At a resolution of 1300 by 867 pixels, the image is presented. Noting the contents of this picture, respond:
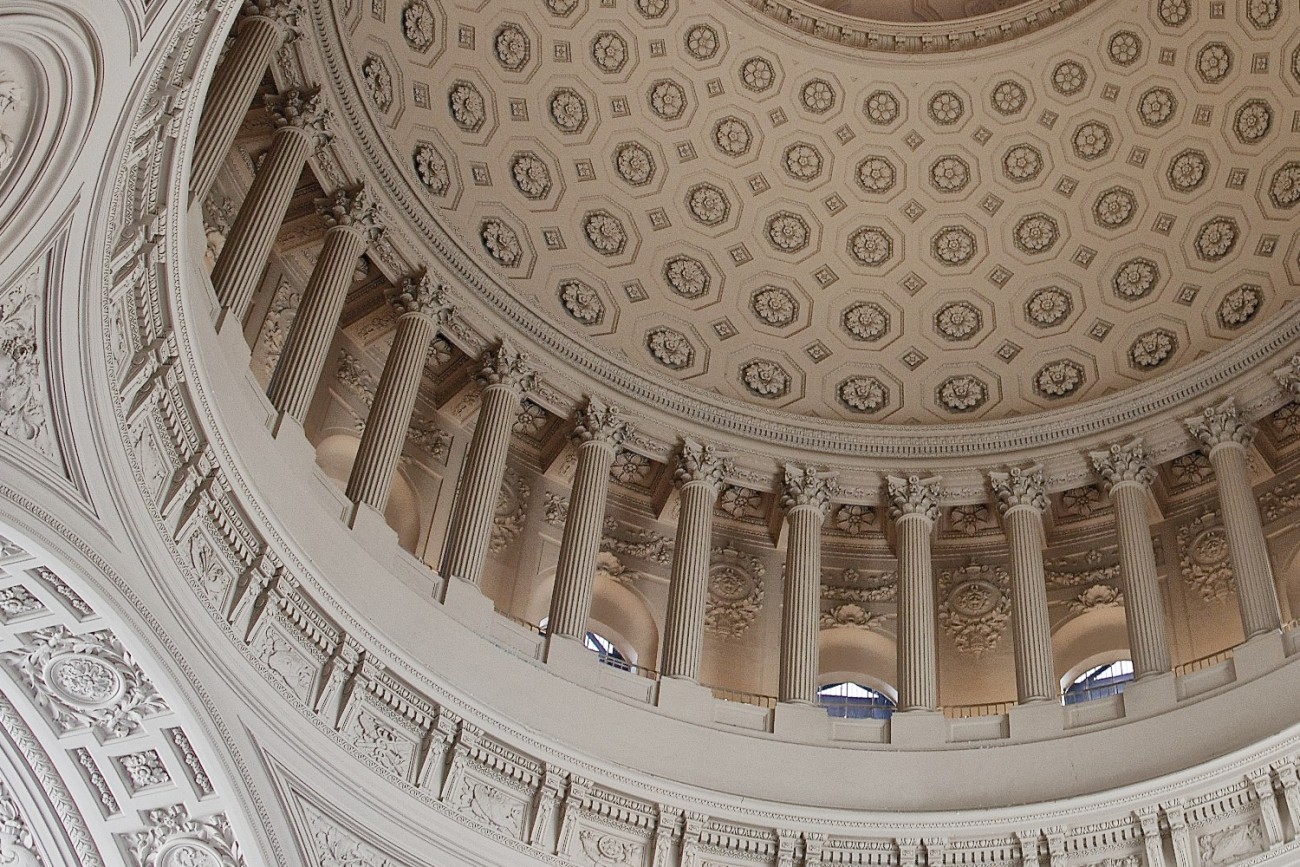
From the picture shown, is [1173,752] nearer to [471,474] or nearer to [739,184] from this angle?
[471,474]

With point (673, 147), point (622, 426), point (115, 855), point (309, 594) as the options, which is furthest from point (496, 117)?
point (115, 855)

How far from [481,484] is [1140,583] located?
816 cm

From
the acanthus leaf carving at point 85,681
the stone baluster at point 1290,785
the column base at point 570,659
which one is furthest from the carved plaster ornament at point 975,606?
the acanthus leaf carving at point 85,681

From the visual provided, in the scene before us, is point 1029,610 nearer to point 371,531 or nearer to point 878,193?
point 878,193

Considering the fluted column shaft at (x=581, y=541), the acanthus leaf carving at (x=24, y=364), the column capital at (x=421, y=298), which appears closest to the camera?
the acanthus leaf carving at (x=24, y=364)

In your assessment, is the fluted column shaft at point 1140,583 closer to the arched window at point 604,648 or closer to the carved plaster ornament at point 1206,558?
the carved plaster ornament at point 1206,558

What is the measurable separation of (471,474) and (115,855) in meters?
6.89

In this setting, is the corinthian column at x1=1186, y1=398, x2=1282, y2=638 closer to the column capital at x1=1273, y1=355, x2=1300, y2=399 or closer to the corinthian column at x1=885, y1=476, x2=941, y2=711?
the column capital at x1=1273, y1=355, x2=1300, y2=399

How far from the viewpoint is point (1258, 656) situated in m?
18.9

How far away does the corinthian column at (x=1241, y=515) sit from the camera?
1969 centimetres

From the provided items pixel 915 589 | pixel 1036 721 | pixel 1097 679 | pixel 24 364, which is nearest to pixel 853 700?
pixel 915 589

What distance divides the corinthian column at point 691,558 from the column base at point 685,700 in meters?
0.16

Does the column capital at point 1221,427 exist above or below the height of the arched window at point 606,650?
above

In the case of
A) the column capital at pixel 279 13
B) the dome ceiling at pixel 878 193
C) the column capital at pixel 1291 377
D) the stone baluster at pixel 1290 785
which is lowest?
the stone baluster at pixel 1290 785
